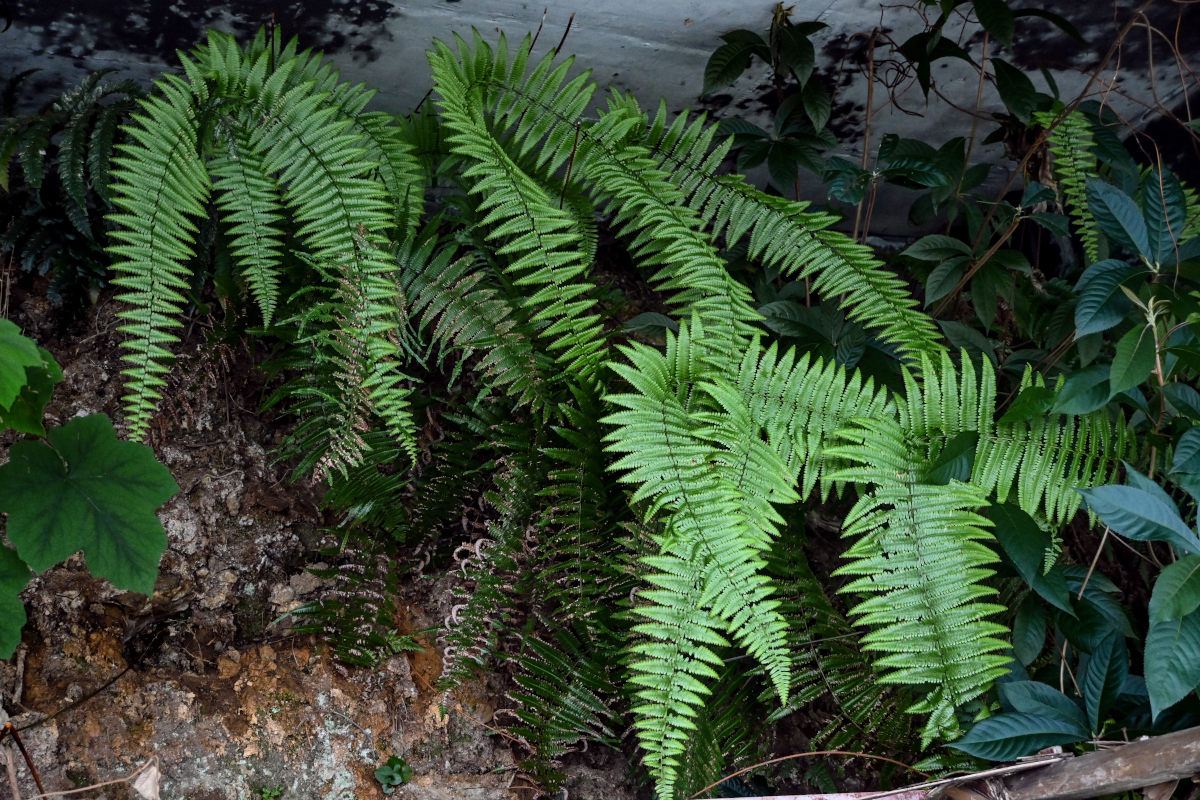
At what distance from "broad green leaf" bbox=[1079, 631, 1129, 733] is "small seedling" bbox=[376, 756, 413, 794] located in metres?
1.72

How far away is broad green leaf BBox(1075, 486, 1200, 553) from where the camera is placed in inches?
68.9

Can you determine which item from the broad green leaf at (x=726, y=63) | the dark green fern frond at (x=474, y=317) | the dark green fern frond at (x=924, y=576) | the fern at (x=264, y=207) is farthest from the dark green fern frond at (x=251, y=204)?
the dark green fern frond at (x=924, y=576)

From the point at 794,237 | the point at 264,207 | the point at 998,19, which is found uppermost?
the point at 998,19

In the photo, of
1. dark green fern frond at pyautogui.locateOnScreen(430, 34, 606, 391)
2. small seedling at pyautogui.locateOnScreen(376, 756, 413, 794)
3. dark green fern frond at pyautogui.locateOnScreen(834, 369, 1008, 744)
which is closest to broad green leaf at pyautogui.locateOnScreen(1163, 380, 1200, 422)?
dark green fern frond at pyautogui.locateOnScreen(834, 369, 1008, 744)

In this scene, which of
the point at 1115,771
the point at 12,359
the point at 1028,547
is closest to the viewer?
the point at 12,359

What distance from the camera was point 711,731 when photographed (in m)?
2.27

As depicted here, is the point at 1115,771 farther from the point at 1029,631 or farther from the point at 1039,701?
the point at 1029,631

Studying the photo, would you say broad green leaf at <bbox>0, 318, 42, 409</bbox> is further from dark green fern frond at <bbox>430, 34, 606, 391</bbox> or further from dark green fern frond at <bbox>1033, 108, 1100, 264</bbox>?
dark green fern frond at <bbox>1033, 108, 1100, 264</bbox>

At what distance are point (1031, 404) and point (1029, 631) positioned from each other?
0.67 meters

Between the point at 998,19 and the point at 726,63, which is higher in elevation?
the point at 998,19

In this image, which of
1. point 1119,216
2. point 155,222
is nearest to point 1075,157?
point 1119,216

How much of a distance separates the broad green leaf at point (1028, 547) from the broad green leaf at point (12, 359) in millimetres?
2110

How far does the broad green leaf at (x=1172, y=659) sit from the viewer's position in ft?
5.73

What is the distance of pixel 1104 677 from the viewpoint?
203 centimetres
